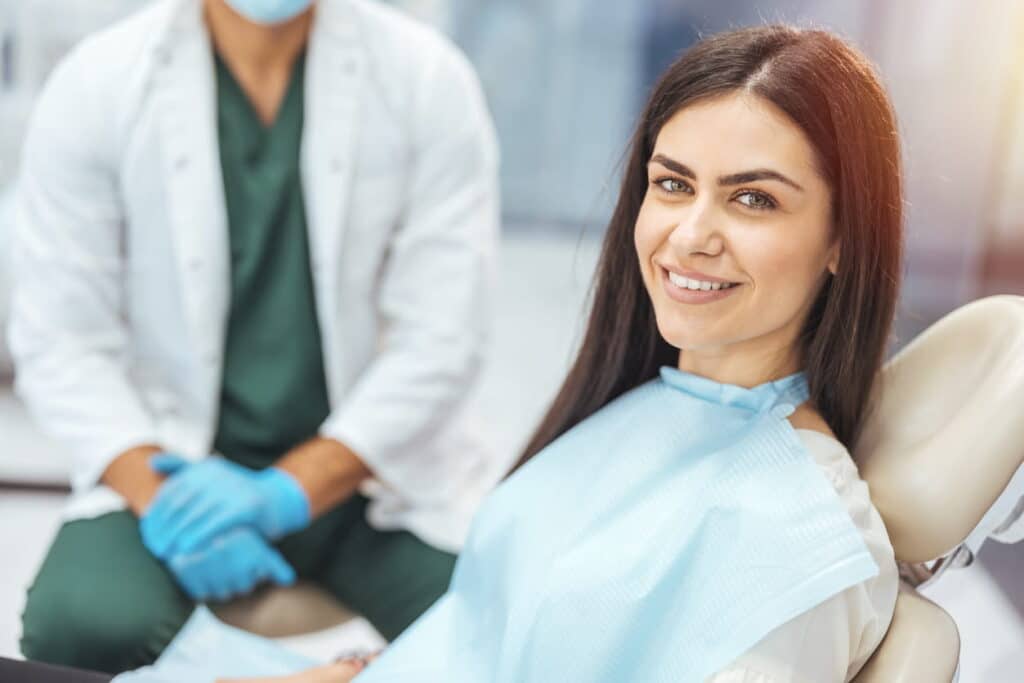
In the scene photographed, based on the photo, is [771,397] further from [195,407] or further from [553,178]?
[553,178]

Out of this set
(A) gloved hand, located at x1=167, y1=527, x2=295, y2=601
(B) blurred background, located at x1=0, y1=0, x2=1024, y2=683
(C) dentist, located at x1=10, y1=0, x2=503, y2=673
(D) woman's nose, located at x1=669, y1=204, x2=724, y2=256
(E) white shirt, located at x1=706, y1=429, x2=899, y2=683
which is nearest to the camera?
(E) white shirt, located at x1=706, y1=429, x2=899, y2=683

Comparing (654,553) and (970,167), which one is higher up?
(654,553)

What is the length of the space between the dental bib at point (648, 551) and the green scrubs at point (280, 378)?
43 centimetres

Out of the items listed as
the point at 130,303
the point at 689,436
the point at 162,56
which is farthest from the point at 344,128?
the point at 689,436

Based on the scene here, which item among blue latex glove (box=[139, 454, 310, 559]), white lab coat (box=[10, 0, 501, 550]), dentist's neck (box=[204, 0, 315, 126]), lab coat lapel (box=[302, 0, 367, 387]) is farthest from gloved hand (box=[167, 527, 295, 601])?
dentist's neck (box=[204, 0, 315, 126])

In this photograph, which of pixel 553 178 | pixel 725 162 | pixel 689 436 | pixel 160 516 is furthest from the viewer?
pixel 553 178

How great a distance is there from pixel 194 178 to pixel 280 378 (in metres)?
0.28

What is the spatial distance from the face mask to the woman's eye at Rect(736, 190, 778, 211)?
81 centimetres

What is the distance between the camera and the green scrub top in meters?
1.74

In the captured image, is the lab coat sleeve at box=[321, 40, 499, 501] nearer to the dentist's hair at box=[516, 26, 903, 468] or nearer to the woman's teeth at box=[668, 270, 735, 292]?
the dentist's hair at box=[516, 26, 903, 468]

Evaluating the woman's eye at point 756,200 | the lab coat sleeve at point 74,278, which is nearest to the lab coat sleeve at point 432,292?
the lab coat sleeve at point 74,278

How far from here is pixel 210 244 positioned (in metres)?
1.71

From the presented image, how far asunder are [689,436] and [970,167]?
8.22ft

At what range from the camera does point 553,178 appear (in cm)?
471
